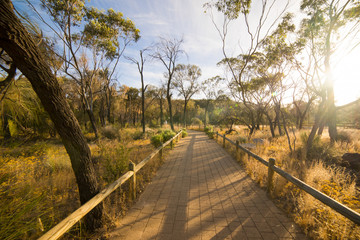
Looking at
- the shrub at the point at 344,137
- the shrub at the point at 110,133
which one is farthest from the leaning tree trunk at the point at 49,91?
the shrub at the point at 344,137

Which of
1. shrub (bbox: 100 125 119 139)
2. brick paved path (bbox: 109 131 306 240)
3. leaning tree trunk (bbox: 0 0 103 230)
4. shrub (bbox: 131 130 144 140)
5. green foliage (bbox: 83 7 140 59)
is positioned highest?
green foliage (bbox: 83 7 140 59)

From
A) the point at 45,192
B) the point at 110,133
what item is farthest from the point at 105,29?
the point at 45,192

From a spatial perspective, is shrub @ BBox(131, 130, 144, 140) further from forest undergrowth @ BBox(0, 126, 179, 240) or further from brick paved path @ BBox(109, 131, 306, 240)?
brick paved path @ BBox(109, 131, 306, 240)

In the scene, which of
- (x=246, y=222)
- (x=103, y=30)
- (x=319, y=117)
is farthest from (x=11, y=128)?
(x=319, y=117)

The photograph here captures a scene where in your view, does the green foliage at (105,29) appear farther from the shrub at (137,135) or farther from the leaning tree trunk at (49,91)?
the leaning tree trunk at (49,91)

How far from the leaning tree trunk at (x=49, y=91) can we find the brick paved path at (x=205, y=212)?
93cm

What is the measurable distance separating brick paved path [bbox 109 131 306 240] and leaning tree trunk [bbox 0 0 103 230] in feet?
3.07

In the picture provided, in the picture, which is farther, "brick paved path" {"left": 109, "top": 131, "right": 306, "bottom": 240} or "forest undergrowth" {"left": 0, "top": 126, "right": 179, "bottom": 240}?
"brick paved path" {"left": 109, "top": 131, "right": 306, "bottom": 240}

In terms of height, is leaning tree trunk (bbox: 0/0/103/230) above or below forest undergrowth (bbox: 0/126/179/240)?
above

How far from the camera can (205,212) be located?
10.5ft

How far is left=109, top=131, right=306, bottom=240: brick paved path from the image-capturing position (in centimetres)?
259

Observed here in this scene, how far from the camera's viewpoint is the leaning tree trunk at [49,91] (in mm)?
1678

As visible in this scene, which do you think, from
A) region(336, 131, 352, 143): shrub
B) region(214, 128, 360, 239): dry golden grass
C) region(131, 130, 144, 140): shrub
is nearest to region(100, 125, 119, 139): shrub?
region(131, 130, 144, 140): shrub

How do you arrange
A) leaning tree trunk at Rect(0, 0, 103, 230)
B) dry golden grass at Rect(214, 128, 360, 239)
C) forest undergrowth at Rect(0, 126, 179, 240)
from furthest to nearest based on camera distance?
dry golden grass at Rect(214, 128, 360, 239) < forest undergrowth at Rect(0, 126, 179, 240) < leaning tree trunk at Rect(0, 0, 103, 230)
